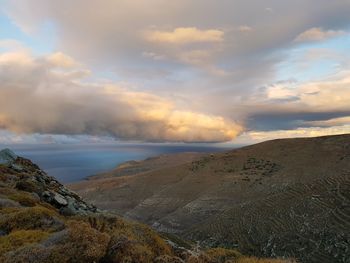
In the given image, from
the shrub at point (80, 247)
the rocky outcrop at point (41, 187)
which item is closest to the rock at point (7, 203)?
the rocky outcrop at point (41, 187)

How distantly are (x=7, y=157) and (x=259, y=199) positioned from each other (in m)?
47.6

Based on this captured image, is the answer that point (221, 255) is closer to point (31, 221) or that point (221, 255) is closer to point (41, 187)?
point (31, 221)

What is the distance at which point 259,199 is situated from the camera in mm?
69188

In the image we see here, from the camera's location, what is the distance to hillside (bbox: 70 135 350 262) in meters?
47.2

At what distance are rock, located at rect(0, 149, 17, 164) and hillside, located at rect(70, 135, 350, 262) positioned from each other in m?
30.0

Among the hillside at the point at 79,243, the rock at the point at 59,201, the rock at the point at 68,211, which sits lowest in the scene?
the rock at the point at 68,211

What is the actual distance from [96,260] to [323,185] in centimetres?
6185

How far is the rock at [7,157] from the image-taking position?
3382 cm

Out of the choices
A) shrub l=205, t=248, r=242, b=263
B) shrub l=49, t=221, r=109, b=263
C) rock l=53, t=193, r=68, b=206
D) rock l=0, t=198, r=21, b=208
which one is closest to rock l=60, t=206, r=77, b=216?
rock l=53, t=193, r=68, b=206

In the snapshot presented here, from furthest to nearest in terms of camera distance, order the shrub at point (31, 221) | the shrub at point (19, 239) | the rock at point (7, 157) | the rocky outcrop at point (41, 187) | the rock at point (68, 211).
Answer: the rock at point (7, 157) → the rocky outcrop at point (41, 187) → the rock at point (68, 211) → the shrub at point (31, 221) → the shrub at point (19, 239)

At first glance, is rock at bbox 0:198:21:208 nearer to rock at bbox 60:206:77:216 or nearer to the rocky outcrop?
rock at bbox 60:206:77:216

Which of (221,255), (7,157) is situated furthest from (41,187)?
(221,255)

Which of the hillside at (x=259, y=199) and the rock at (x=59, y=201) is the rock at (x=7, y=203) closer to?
the rock at (x=59, y=201)

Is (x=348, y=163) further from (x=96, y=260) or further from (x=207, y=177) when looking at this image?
(x=96, y=260)
